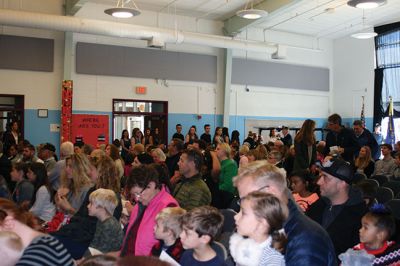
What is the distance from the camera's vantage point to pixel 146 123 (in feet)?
45.2

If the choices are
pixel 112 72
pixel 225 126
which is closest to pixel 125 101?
pixel 112 72

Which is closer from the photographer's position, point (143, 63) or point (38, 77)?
point (38, 77)

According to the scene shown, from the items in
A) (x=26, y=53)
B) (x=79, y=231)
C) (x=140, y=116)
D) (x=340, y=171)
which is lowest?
(x=79, y=231)

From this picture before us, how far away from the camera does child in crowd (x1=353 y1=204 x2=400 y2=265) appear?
10.6ft

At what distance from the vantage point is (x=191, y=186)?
13.7ft

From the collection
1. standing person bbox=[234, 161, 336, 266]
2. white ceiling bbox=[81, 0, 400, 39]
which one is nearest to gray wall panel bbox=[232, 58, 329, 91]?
white ceiling bbox=[81, 0, 400, 39]

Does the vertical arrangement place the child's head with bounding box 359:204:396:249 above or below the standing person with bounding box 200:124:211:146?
below

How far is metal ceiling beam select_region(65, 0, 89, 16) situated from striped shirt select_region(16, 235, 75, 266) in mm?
9818

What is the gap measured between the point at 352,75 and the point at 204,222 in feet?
47.9

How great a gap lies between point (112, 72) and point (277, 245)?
11377 mm

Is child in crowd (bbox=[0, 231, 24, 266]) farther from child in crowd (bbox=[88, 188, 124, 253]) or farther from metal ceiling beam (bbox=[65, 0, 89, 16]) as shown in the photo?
metal ceiling beam (bbox=[65, 0, 89, 16])

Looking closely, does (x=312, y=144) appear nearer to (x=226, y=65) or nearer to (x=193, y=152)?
(x=193, y=152)

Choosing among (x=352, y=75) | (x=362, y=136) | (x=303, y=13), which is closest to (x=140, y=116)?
(x=303, y=13)

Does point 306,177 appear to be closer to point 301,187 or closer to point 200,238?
point 301,187
